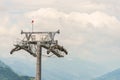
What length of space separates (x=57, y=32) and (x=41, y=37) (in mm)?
2198

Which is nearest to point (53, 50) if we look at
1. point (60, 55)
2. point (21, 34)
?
point (60, 55)

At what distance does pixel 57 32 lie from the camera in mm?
52688

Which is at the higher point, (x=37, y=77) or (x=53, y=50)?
(x=53, y=50)

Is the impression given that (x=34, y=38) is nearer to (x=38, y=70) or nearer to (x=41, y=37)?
(x=41, y=37)

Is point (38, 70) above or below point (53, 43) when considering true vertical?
below

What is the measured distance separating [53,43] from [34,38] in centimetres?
255

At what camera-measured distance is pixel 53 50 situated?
5431 centimetres

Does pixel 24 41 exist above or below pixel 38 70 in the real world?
above

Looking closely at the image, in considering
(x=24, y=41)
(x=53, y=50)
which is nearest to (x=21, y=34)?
(x=24, y=41)

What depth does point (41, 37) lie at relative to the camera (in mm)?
53125

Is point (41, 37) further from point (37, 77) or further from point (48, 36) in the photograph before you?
point (37, 77)

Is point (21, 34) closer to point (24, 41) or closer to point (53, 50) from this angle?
point (24, 41)

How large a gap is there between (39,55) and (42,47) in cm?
112

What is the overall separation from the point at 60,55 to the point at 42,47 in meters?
2.62
